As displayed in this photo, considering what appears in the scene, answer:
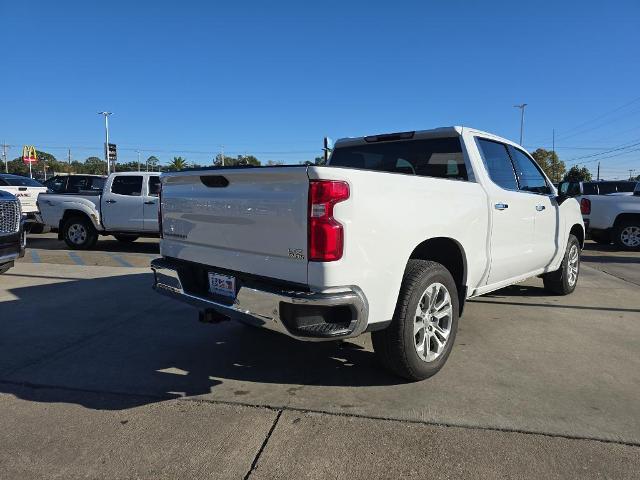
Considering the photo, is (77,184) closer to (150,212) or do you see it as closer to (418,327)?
(150,212)

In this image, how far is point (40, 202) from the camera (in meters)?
11.8

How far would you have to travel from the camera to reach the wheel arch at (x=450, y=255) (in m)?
3.90

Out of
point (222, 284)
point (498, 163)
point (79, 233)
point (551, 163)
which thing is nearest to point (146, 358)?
point (222, 284)

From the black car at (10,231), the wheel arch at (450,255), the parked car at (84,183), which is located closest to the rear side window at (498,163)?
the wheel arch at (450,255)

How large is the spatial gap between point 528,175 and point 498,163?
830 mm

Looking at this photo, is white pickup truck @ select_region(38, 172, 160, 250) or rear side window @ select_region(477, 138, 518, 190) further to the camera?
white pickup truck @ select_region(38, 172, 160, 250)

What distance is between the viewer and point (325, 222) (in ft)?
9.46

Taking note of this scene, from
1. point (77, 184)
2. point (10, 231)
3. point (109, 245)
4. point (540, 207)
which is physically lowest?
point (109, 245)

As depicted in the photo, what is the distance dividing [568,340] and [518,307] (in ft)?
4.28

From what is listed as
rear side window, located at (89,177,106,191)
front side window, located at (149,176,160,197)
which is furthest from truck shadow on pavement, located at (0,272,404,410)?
rear side window, located at (89,177,106,191)

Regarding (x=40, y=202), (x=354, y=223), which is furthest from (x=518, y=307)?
(x=40, y=202)

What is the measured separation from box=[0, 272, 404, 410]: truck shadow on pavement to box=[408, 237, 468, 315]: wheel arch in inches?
38.7

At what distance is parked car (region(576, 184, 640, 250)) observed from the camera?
12.3 m

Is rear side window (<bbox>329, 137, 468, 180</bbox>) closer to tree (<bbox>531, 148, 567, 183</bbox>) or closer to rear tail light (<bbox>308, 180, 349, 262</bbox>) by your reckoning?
rear tail light (<bbox>308, 180, 349, 262</bbox>)
